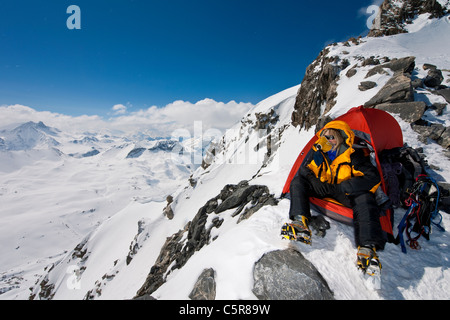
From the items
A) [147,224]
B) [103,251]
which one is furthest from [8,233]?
[147,224]

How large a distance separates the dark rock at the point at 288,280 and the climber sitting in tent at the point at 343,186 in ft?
1.85

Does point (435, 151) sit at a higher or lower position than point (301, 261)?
higher

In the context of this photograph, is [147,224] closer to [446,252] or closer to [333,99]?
[333,99]

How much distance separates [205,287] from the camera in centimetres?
358

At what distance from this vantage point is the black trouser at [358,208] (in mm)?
3523

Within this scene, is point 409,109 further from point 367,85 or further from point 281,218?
point 281,218

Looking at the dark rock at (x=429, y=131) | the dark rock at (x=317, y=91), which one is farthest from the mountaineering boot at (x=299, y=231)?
the dark rock at (x=317, y=91)

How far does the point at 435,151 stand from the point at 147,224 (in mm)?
29505

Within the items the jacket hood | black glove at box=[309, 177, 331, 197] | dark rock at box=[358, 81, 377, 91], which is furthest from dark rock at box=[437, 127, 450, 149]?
black glove at box=[309, 177, 331, 197]

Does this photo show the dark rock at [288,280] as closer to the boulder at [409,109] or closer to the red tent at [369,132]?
the red tent at [369,132]

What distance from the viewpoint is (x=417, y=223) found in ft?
14.6

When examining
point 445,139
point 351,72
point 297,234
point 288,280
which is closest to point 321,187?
point 297,234

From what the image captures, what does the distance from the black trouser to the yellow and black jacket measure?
0.66 feet
